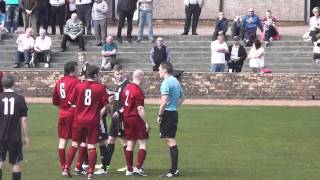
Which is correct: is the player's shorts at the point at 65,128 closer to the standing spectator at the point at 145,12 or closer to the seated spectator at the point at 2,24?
the standing spectator at the point at 145,12

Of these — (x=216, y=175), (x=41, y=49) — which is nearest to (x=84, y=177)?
(x=216, y=175)

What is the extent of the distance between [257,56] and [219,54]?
1410 mm

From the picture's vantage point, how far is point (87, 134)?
16.5 metres

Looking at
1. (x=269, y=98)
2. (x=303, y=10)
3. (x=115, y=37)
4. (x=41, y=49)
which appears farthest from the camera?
(x=303, y=10)

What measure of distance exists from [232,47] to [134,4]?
460 centimetres

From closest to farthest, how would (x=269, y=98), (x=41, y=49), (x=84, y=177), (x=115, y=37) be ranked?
(x=84, y=177) → (x=269, y=98) → (x=41, y=49) → (x=115, y=37)

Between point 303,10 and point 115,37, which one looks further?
point 303,10

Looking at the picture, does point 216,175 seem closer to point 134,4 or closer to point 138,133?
point 138,133

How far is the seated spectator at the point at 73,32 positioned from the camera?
35.9 m

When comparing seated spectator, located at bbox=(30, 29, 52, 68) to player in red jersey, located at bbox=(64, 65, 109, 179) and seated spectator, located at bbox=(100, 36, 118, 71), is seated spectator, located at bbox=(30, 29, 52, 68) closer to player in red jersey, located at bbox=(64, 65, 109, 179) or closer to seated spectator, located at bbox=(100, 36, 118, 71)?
seated spectator, located at bbox=(100, 36, 118, 71)

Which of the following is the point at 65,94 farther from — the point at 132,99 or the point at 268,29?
the point at 268,29

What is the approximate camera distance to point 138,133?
1686cm

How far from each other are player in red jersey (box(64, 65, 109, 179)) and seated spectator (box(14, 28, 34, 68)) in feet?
62.7

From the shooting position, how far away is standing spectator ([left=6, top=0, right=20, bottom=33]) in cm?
3803
